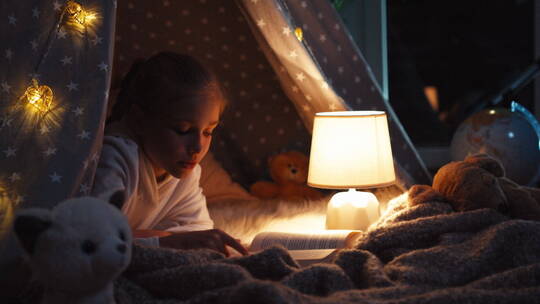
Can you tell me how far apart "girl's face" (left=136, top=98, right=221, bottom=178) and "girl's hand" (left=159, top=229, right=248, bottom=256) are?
0.23m

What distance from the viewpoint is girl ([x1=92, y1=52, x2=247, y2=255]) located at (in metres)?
1.27

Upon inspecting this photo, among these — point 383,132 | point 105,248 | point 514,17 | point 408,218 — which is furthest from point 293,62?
point 514,17

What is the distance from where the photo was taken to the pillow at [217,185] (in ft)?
6.66

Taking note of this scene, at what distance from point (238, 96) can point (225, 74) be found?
10cm

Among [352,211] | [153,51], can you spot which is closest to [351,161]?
[352,211]

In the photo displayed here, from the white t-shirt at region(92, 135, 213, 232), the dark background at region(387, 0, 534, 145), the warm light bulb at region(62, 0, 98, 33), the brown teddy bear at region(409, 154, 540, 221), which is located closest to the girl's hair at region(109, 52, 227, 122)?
the white t-shirt at region(92, 135, 213, 232)

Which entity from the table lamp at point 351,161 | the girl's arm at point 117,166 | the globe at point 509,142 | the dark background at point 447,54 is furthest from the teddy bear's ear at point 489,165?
the dark background at point 447,54

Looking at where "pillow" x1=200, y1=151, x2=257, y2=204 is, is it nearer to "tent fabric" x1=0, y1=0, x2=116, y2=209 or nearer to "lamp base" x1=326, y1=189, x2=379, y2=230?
"lamp base" x1=326, y1=189, x2=379, y2=230

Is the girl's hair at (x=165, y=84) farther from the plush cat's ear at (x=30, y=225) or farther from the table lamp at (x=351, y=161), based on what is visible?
the plush cat's ear at (x=30, y=225)

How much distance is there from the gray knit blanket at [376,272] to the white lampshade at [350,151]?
332 mm

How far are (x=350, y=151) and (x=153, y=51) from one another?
0.84 metres

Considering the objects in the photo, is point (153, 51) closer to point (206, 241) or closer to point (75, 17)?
point (75, 17)

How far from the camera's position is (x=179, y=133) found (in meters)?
1.28

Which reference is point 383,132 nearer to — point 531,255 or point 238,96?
point 531,255
